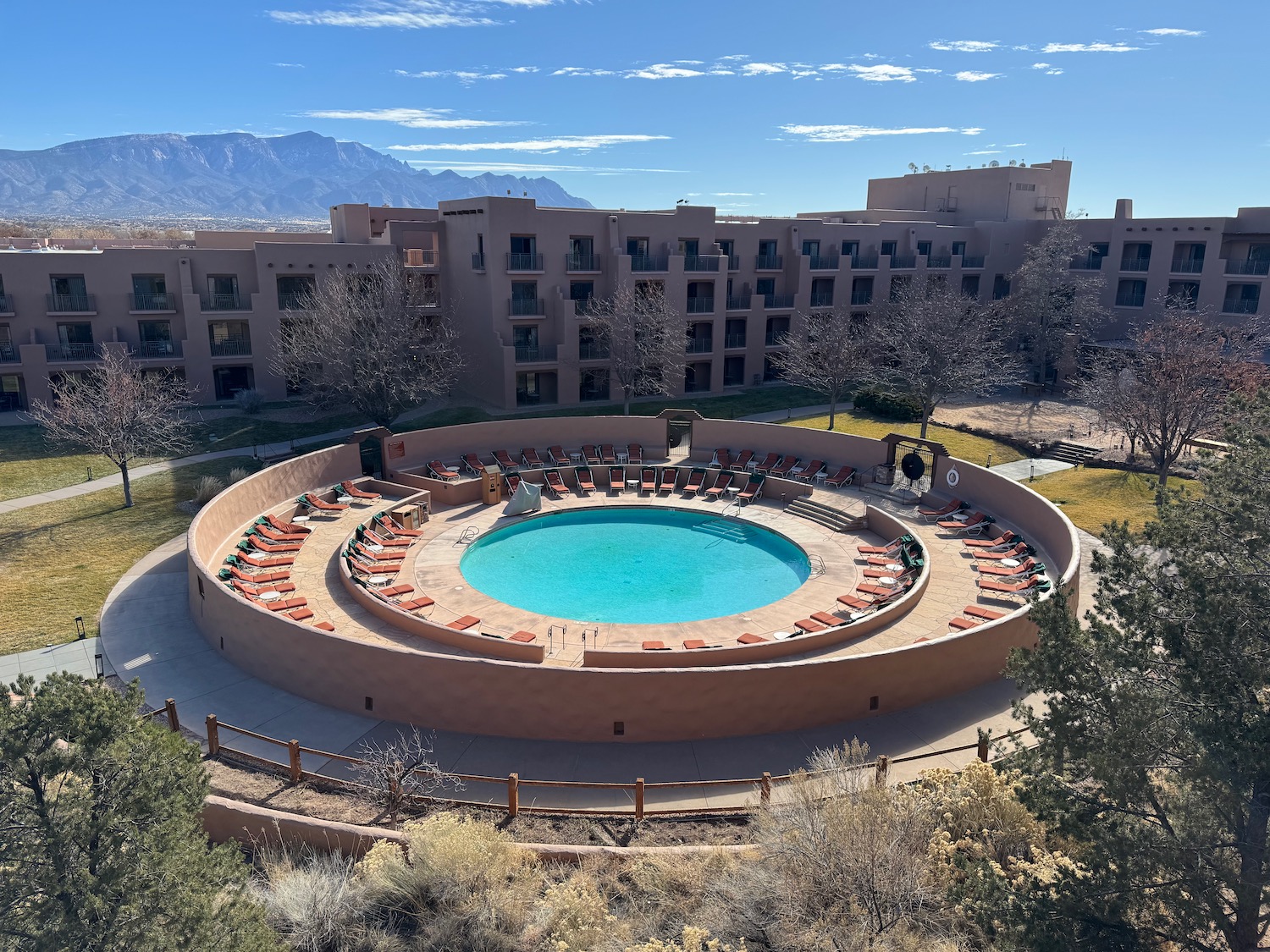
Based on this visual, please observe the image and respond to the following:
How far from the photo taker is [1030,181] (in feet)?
201

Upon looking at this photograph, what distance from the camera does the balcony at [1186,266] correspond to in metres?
49.8

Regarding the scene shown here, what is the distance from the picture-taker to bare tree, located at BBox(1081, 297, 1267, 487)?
32.8 metres

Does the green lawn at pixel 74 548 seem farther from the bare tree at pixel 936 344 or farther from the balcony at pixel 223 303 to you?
the bare tree at pixel 936 344

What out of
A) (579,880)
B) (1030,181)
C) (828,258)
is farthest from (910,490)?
(1030,181)

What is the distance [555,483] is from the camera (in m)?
32.7

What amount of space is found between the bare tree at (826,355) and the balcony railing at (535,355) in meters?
13.1

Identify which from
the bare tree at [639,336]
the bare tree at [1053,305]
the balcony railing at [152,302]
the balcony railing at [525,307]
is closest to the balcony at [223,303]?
the balcony railing at [152,302]

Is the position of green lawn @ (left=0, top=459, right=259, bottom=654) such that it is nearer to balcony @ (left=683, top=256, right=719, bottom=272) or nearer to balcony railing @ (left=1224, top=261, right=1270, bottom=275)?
balcony @ (left=683, top=256, right=719, bottom=272)

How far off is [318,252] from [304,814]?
37.7m

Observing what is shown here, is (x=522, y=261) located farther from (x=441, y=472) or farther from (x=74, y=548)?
(x=74, y=548)

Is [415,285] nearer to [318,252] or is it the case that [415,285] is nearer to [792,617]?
[318,252]

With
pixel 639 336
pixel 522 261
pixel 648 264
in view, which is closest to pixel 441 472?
pixel 522 261

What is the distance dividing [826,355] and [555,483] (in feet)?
55.7

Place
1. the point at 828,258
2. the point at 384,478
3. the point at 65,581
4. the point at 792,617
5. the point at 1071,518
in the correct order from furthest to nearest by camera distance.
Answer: the point at 828,258 → the point at 384,478 → the point at 1071,518 → the point at 65,581 → the point at 792,617
